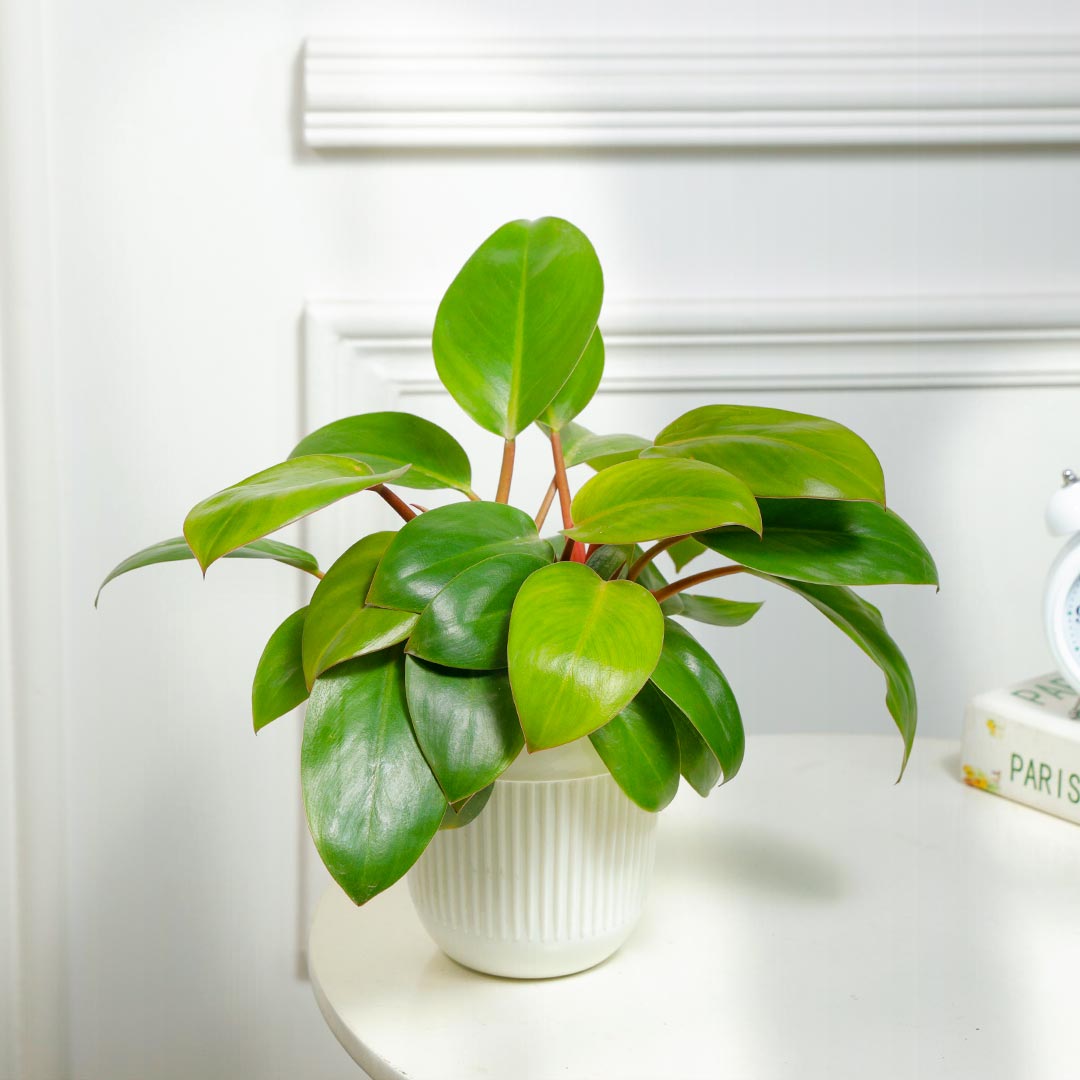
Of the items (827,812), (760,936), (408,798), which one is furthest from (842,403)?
(408,798)

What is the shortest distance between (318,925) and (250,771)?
1.36ft

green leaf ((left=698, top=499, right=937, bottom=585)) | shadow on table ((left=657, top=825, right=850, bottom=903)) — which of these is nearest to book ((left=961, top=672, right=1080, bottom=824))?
Answer: shadow on table ((left=657, top=825, right=850, bottom=903))

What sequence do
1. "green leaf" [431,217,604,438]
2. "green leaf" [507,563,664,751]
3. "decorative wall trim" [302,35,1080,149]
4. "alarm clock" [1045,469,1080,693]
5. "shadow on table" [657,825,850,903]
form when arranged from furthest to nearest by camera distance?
1. "decorative wall trim" [302,35,1080,149]
2. "alarm clock" [1045,469,1080,693]
3. "shadow on table" [657,825,850,903]
4. "green leaf" [431,217,604,438]
5. "green leaf" [507,563,664,751]

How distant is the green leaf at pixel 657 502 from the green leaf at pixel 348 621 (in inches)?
3.2

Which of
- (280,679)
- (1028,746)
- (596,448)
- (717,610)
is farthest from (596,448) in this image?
(1028,746)

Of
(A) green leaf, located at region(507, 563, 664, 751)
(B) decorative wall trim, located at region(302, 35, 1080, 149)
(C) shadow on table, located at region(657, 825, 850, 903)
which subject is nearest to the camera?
(A) green leaf, located at region(507, 563, 664, 751)

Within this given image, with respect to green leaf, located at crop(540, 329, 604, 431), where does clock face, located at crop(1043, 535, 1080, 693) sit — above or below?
below

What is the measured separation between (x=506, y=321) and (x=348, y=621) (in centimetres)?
16

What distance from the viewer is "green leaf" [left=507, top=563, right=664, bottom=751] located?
42cm

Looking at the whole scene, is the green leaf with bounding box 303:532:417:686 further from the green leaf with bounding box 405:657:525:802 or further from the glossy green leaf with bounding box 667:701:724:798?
the glossy green leaf with bounding box 667:701:724:798

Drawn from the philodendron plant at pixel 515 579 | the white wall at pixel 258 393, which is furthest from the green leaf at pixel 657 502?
the white wall at pixel 258 393

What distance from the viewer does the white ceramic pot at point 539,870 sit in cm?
51

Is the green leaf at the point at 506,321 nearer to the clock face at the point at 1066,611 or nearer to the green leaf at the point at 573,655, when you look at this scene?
the green leaf at the point at 573,655

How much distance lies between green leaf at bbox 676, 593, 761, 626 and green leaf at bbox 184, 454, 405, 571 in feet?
0.70
